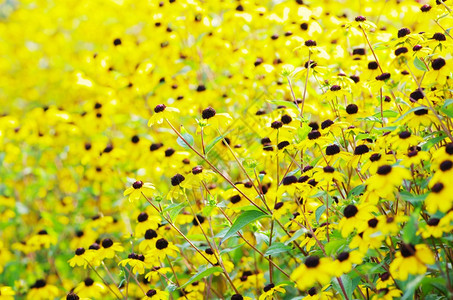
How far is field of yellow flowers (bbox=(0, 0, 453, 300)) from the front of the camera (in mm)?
1743

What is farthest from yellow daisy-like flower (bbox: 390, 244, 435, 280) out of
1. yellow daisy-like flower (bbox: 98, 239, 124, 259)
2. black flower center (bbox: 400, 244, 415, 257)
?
yellow daisy-like flower (bbox: 98, 239, 124, 259)

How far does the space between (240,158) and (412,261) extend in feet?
4.87

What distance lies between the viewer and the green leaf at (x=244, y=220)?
1964 mm

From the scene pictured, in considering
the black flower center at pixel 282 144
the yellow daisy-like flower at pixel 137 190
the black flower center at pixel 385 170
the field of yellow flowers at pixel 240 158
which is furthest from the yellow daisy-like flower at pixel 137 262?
the black flower center at pixel 385 170

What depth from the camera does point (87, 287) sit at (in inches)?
108

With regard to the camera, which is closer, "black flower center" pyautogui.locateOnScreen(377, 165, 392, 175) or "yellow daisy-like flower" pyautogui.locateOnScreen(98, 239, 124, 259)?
"black flower center" pyautogui.locateOnScreen(377, 165, 392, 175)

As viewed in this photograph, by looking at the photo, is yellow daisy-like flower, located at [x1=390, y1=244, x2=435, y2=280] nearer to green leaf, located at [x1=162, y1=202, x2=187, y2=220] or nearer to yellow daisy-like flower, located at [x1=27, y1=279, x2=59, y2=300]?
green leaf, located at [x1=162, y1=202, x2=187, y2=220]

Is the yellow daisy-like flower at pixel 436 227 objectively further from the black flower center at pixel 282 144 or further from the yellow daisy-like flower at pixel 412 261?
the black flower center at pixel 282 144

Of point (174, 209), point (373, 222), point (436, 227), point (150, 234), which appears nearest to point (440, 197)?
point (436, 227)

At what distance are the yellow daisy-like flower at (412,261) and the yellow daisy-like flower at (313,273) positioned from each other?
19cm

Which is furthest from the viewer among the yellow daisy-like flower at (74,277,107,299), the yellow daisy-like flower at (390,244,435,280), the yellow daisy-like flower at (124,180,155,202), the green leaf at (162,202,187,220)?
the yellow daisy-like flower at (74,277,107,299)

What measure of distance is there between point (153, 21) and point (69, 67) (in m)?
2.12

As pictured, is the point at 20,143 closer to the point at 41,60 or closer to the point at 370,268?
the point at 41,60

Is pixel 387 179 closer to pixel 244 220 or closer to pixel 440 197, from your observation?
pixel 440 197
